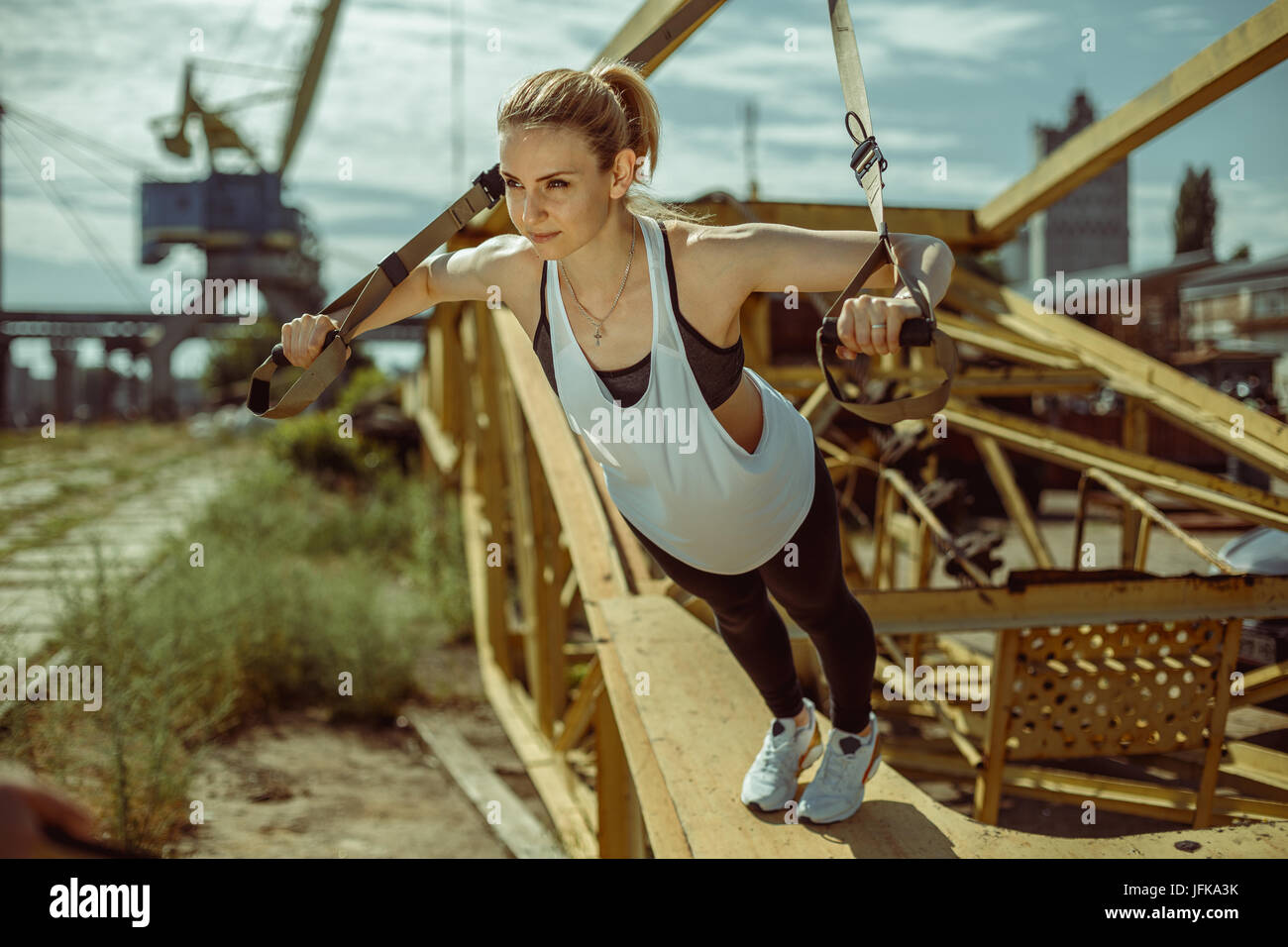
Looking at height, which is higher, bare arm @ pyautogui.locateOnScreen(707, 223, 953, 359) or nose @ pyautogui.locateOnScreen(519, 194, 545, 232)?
nose @ pyautogui.locateOnScreen(519, 194, 545, 232)

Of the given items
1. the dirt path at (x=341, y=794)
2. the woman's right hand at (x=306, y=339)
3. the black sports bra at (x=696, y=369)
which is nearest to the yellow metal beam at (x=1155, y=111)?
the black sports bra at (x=696, y=369)

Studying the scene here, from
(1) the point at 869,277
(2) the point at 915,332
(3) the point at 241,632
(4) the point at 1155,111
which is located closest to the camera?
(2) the point at 915,332

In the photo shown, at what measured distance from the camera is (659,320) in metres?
1.78

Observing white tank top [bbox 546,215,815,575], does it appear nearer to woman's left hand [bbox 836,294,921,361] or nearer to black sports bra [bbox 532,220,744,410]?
black sports bra [bbox 532,220,744,410]

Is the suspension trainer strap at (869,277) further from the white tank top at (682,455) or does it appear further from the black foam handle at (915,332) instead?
the white tank top at (682,455)

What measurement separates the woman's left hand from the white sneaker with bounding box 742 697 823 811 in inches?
44.7

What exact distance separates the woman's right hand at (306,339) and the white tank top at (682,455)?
41cm

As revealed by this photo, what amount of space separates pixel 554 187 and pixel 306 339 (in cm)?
52

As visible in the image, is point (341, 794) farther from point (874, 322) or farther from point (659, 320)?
point (874, 322)

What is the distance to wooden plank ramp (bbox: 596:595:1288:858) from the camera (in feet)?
6.52

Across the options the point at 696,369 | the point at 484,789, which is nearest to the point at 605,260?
the point at 696,369

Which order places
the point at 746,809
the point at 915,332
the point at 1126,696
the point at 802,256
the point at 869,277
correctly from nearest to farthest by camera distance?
the point at 915,332 → the point at 869,277 → the point at 802,256 → the point at 746,809 → the point at 1126,696

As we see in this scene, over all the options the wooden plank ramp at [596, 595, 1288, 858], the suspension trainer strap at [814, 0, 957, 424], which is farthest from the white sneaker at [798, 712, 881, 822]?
the suspension trainer strap at [814, 0, 957, 424]
